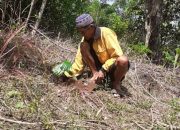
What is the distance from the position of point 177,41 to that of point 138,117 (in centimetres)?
838

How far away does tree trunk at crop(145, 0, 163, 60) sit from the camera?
973cm

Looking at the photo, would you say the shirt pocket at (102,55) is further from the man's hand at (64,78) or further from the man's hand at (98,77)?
the man's hand at (64,78)

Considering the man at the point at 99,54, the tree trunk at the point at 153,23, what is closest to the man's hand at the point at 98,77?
the man at the point at 99,54

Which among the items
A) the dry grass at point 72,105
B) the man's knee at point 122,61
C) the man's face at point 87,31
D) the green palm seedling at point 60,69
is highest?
the man's face at point 87,31

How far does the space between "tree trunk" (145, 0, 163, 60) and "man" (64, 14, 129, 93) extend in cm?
415

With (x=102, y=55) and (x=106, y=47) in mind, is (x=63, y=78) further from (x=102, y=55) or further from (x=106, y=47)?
(x=106, y=47)

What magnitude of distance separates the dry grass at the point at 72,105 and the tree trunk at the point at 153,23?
3.35 metres

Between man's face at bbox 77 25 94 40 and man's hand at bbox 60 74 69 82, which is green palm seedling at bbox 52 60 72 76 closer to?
man's hand at bbox 60 74 69 82

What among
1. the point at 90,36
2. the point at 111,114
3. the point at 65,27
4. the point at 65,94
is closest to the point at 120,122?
the point at 111,114

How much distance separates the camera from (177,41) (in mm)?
13086

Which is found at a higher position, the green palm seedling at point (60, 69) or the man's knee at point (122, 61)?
the man's knee at point (122, 61)

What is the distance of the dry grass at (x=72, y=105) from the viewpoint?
14.4 feet

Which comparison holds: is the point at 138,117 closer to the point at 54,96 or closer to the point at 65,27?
the point at 54,96

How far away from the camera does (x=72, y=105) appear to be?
5.03m
